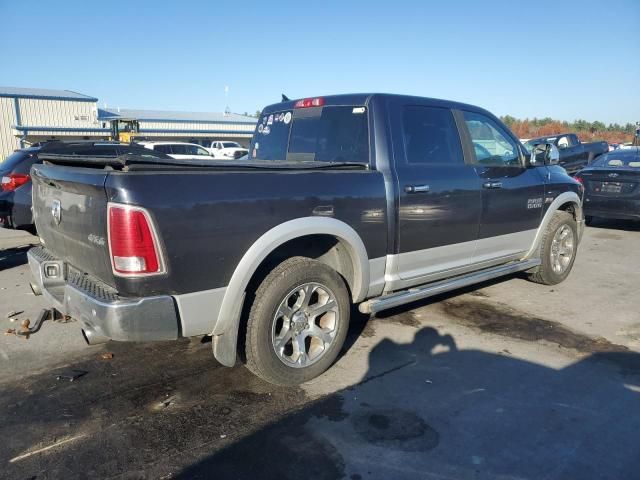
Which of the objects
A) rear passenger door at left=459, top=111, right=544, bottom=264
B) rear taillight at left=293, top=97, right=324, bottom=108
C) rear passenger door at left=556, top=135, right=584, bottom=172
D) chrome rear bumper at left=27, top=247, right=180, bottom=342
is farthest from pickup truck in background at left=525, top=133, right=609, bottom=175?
chrome rear bumper at left=27, top=247, right=180, bottom=342

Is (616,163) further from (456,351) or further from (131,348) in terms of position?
(131,348)

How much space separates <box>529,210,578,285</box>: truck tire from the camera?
5707 mm

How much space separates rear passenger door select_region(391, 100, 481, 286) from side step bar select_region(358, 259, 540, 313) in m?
0.11

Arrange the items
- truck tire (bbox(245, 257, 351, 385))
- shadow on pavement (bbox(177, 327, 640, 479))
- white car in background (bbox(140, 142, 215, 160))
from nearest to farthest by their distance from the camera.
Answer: shadow on pavement (bbox(177, 327, 640, 479)) → truck tire (bbox(245, 257, 351, 385)) → white car in background (bbox(140, 142, 215, 160))

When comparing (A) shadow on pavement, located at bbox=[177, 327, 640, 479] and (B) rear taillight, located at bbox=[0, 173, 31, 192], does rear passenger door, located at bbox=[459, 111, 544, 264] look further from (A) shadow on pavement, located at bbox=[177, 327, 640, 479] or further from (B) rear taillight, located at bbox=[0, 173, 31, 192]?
(B) rear taillight, located at bbox=[0, 173, 31, 192]

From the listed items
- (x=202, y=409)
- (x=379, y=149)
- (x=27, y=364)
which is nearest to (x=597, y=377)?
(x=379, y=149)

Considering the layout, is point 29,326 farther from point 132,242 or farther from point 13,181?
point 13,181

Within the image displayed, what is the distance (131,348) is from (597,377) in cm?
371

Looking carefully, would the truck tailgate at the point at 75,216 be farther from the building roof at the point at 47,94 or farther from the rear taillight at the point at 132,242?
the building roof at the point at 47,94

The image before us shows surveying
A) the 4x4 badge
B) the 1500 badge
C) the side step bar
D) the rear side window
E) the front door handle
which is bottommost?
the side step bar

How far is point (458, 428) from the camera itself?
2979mm

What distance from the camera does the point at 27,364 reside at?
12.5 feet

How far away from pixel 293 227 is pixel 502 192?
2625 millimetres

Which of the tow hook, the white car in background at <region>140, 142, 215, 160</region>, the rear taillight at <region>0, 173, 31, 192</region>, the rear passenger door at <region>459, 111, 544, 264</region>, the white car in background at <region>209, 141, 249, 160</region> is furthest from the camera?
the white car in background at <region>209, 141, 249, 160</region>
